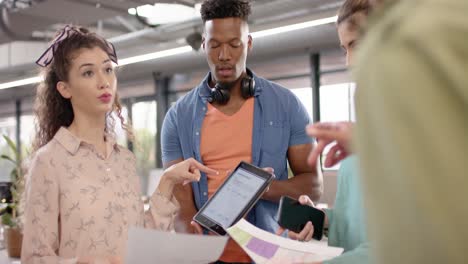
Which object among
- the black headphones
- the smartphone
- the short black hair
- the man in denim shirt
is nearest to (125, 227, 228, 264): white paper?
the smartphone

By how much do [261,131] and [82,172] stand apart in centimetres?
82

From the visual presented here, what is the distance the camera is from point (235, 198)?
1682 millimetres

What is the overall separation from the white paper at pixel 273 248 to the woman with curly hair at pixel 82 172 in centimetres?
42

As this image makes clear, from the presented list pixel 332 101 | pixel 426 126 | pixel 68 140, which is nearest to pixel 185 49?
pixel 332 101

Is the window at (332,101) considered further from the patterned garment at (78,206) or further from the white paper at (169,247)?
the white paper at (169,247)

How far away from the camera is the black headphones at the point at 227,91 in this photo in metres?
2.15

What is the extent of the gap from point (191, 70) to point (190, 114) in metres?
7.00

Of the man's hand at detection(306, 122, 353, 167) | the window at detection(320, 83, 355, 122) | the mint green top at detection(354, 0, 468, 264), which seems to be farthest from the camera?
the window at detection(320, 83, 355, 122)

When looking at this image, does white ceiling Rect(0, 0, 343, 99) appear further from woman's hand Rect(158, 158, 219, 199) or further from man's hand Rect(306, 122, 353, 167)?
man's hand Rect(306, 122, 353, 167)

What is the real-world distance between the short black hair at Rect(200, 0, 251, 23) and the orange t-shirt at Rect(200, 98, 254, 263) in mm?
411

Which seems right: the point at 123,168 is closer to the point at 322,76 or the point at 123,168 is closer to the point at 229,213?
the point at 229,213

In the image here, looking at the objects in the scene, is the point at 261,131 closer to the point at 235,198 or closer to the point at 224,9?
the point at 235,198

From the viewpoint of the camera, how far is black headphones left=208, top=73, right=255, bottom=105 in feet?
7.06

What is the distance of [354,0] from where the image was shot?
138 centimetres
